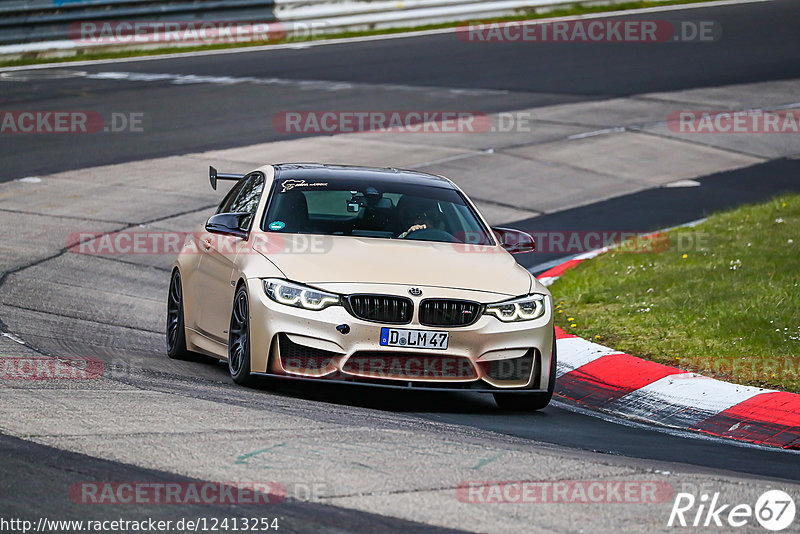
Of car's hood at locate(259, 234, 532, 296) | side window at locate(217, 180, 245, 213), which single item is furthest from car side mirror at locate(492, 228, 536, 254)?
side window at locate(217, 180, 245, 213)

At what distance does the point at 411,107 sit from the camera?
2314 cm

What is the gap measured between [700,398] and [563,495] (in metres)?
3.25

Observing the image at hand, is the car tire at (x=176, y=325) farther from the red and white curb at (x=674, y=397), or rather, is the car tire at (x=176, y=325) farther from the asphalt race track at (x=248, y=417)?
the red and white curb at (x=674, y=397)

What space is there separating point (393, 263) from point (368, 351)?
0.68 meters

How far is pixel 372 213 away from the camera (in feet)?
30.3

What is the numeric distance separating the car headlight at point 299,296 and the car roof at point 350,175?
1.56 meters

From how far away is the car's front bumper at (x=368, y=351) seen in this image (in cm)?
791

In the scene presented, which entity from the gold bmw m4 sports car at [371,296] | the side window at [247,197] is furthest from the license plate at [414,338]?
the side window at [247,197]

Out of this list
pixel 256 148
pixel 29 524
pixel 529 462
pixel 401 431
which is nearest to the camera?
pixel 29 524

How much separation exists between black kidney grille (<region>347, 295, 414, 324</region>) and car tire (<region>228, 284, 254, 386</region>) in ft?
2.40

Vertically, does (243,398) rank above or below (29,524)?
below

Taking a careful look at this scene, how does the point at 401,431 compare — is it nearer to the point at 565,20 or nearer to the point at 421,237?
the point at 421,237

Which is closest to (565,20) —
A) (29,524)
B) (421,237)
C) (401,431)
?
(421,237)

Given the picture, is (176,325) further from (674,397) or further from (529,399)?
(674,397)
